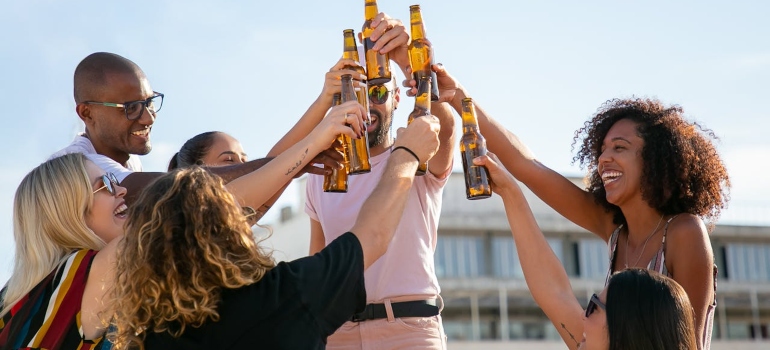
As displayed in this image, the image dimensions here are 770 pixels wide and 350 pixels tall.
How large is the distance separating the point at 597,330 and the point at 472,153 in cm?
129

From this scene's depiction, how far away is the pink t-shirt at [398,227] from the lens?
5566mm

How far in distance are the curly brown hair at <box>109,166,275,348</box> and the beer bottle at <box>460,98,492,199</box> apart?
144 cm

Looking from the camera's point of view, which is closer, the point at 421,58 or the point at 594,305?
the point at 594,305

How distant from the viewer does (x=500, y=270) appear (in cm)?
5578

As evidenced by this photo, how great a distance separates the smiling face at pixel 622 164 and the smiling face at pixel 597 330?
4.51ft

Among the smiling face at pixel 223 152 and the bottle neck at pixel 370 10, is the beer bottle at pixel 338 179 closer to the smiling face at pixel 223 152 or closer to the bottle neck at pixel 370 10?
the bottle neck at pixel 370 10

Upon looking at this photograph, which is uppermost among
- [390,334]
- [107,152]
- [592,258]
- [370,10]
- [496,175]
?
[370,10]

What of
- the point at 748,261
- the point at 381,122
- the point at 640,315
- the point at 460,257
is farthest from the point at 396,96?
the point at 748,261

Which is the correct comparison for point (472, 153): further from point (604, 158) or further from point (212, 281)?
point (212, 281)

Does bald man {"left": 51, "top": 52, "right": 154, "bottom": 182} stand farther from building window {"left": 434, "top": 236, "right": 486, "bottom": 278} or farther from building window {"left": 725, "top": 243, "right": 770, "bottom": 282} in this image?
building window {"left": 725, "top": 243, "right": 770, "bottom": 282}

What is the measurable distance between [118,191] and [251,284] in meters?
1.24

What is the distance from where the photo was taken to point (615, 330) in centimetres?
423

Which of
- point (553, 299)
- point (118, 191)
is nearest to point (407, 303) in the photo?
point (553, 299)

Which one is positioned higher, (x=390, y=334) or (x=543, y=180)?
(x=543, y=180)
